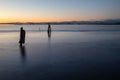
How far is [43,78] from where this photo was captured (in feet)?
23.2

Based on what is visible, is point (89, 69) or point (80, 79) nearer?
point (80, 79)

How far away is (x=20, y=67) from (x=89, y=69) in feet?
9.08

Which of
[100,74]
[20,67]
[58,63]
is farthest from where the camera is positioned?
[58,63]

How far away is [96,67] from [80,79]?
6.48 ft

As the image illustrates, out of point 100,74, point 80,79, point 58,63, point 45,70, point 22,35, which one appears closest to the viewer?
point 80,79

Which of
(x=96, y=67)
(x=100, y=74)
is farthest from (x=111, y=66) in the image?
(x=100, y=74)

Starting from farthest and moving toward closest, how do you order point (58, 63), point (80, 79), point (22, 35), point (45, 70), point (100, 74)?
1. point (22, 35)
2. point (58, 63)
3. point (45, 70)
4. point (100, 74)
5. point (80, 79)

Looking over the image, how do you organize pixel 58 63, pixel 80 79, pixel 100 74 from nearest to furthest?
pixel 80 79, pixel 100 74, pixel 58 63

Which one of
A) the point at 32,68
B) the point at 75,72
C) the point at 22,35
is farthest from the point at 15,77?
the point at 22,35

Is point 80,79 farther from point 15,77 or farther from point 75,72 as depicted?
point 15,77

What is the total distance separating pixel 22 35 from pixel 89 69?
10.4 metres

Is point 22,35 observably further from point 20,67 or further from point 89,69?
point 89,69

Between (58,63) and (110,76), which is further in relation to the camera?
(58,63)

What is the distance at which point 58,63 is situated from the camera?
962cm
